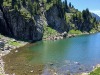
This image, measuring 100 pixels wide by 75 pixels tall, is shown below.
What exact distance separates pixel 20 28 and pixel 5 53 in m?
65.9

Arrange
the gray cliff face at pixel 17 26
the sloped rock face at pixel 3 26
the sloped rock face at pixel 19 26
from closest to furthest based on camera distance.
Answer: the sloped rock face at pixel 3 26 < the gray cliff face at pixel 17 26 < the sloped rock face at pixel 19 26

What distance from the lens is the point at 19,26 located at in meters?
190

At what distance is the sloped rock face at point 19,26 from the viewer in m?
188

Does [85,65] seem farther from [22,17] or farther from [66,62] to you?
[22,17]

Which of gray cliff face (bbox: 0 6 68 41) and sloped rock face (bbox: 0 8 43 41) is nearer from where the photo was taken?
gray cliff face (bbox: 0 6 68 41)

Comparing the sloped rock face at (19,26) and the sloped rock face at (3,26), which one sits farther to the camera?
the sloped rock face at (19,26)

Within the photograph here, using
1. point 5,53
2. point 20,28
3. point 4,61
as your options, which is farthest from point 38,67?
point 20,28

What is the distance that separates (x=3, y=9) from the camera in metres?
190

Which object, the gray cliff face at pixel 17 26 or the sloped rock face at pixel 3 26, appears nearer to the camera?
the sloped rock face at pixel 3 26

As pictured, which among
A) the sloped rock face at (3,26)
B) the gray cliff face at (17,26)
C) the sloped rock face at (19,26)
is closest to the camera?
the sloped rock face at (3,26)

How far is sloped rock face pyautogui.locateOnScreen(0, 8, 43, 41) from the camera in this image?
18762cm

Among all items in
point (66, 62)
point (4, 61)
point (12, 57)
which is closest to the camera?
point (66, 62)

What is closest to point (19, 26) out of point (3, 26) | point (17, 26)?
point (17, 26)

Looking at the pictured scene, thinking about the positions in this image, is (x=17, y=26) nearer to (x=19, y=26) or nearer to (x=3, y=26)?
(x=19, y=26)
